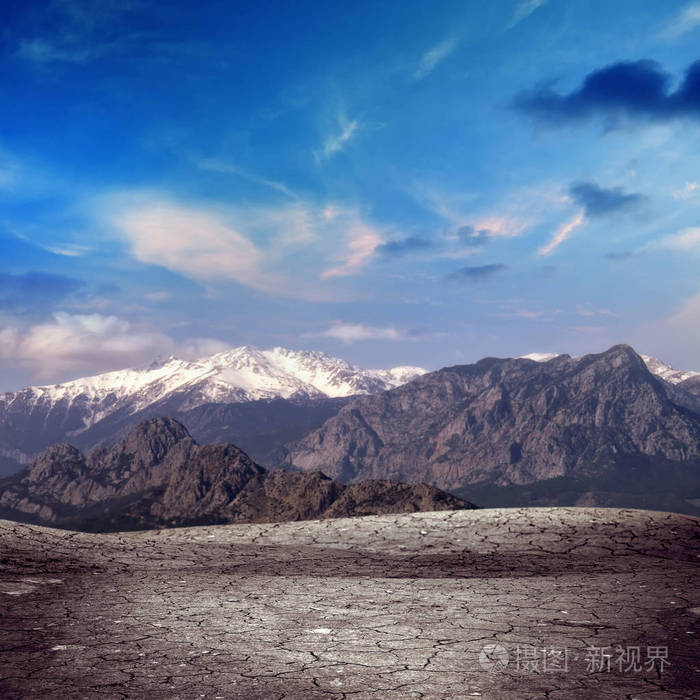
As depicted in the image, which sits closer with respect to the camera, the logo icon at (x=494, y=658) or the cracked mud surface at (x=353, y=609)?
the cracked mud surface at (x=353, y=609)

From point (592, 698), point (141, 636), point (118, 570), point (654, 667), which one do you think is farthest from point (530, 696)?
point (118, 570)

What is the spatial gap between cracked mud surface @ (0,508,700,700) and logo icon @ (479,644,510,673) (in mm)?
97

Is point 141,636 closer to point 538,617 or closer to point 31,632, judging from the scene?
point 31,632

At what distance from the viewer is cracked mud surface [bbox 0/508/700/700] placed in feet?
32.8

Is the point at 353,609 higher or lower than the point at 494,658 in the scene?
lower

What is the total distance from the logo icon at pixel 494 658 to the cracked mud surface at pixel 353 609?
3.8 inches

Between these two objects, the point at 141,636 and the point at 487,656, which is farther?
→ the point at 141,636

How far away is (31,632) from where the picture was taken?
12.4 metres

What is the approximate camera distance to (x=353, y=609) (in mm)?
14898

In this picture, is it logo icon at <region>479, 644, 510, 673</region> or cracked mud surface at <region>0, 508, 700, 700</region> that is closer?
cracked mud surface at <region>0, 508, 700, 700</region>

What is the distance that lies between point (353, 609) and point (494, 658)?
454 centimetres

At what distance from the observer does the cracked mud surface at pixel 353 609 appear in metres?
10.0

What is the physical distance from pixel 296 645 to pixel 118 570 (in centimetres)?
1111

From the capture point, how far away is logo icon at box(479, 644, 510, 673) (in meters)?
10.8
